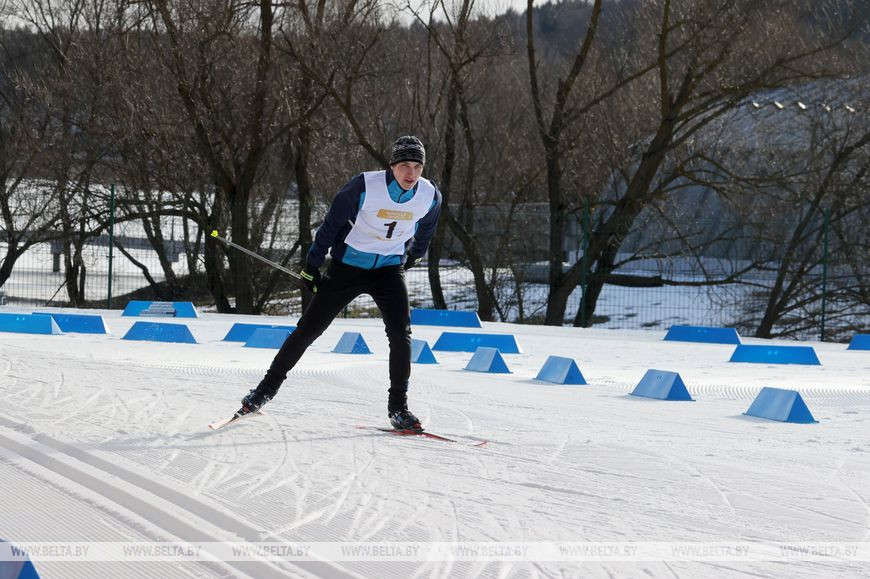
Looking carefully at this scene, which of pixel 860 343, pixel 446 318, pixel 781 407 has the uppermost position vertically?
pixel 781 407

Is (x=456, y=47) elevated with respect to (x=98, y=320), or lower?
elevated

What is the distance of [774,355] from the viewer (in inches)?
472

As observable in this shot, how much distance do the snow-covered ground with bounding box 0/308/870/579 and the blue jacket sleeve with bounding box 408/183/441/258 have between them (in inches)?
39.5

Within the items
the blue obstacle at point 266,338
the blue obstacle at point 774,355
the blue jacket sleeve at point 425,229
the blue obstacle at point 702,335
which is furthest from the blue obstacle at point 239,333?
the blue jacket sleeve at point 425,229

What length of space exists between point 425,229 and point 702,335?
9988 millimetres

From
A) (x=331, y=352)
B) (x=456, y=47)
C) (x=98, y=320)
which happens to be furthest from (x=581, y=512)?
(x=456, y=47)

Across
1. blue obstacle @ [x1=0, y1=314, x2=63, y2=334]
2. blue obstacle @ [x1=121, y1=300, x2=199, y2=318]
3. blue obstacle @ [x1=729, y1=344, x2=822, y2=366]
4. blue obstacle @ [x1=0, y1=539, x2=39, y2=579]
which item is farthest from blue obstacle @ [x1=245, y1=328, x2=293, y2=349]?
blue obstacle @ [x1=0, y1=539, x2=39, y2=579]

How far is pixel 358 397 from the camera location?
7.51 meters

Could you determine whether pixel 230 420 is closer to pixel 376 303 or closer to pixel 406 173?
pixel 376 303

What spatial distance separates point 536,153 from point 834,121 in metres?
9.22

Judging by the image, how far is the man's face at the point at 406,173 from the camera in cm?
554

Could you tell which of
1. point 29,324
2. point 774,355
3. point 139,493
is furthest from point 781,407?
point 29,324

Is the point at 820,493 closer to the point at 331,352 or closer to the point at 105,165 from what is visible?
the point at 331,352

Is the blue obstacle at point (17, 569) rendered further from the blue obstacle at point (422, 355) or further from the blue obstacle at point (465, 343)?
the blue obstacle at point (465, 343)
